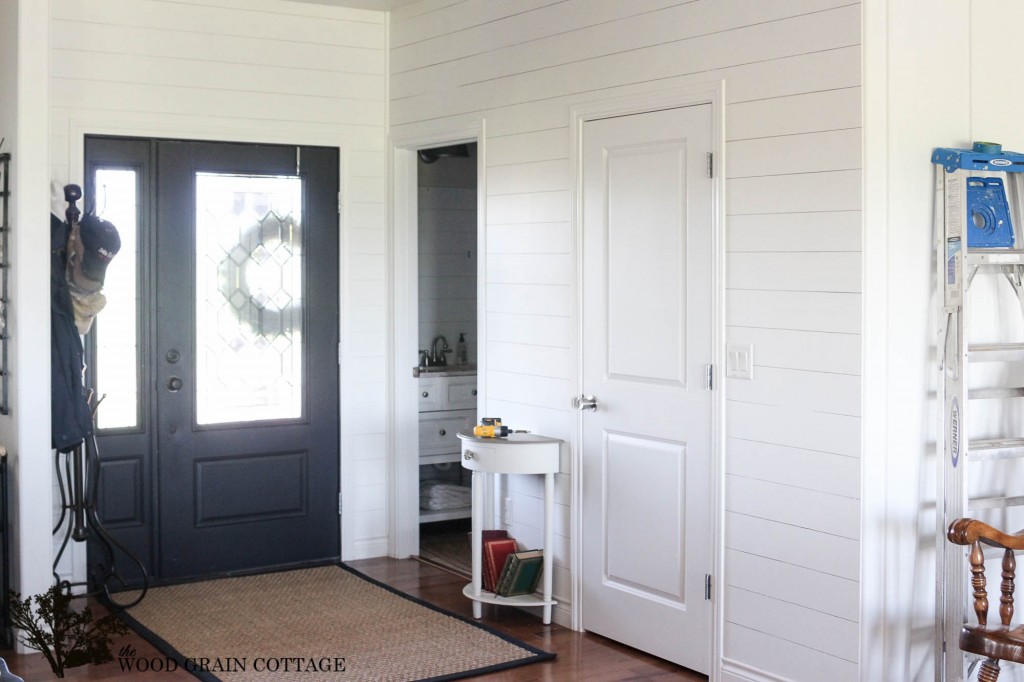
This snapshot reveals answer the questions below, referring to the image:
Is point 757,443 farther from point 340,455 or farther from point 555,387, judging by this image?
point 340,455

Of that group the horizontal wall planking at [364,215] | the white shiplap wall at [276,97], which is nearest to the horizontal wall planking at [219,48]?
the white shiplap wall at [276,97]

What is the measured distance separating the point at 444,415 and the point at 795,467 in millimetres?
3031

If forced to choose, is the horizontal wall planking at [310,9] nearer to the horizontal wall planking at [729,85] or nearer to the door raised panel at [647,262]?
the horizontal wall planking at [729,85]

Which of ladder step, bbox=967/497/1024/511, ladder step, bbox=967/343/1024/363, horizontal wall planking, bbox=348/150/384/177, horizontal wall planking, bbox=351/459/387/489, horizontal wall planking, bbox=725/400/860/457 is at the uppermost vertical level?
horizontal wall planking, bbox=348/150/384/177

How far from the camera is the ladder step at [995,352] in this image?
3.64m

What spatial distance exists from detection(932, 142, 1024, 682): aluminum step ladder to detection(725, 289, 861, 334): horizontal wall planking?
1.10 ft

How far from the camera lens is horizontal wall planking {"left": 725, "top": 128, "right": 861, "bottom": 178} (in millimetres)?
3600

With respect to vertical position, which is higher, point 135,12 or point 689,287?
point 135,12

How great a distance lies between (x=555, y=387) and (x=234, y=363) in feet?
5.88

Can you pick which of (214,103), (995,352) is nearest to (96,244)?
(214,103)

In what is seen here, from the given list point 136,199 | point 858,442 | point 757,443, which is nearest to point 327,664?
point 757,443

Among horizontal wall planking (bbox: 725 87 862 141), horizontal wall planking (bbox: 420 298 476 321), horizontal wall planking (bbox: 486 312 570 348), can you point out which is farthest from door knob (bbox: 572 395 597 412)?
horizontal wall planking (bbox: 420 298 476 321)

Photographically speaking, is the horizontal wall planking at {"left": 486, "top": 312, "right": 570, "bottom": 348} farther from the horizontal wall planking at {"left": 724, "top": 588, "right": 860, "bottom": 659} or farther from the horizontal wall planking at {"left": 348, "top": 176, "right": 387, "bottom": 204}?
the horizontal wall planking at {"left": 724, "top": 588, "right": 860, "bottom": 659}

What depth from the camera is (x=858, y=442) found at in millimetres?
3592
